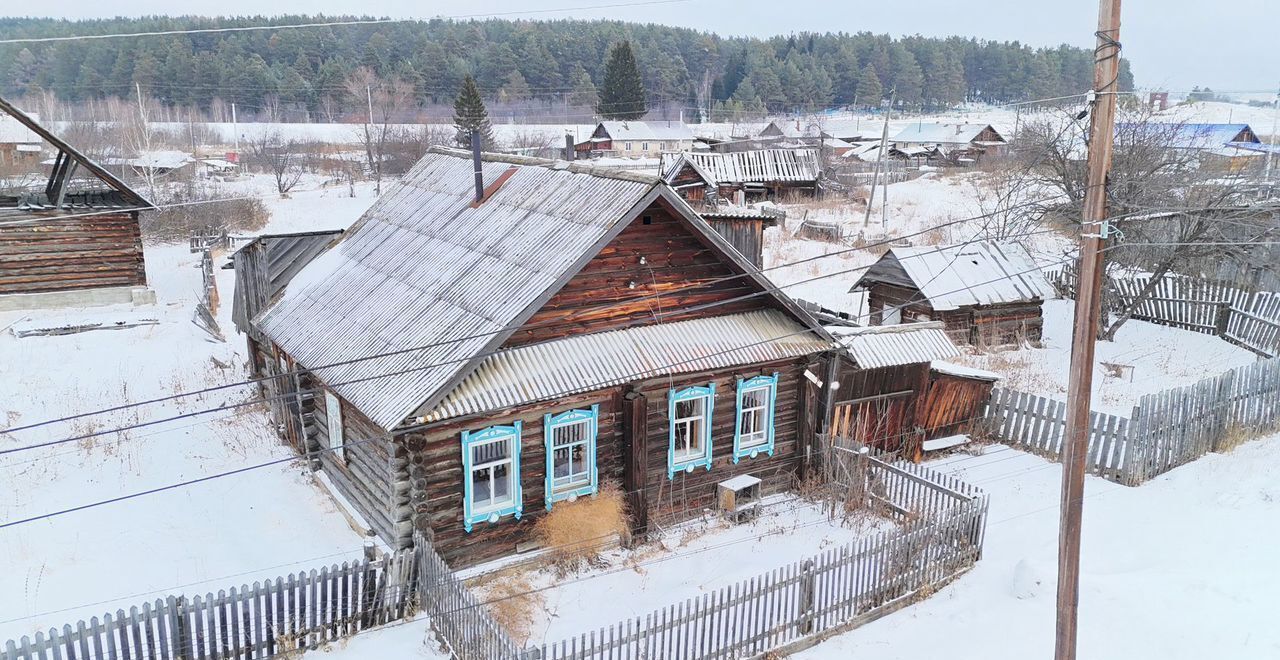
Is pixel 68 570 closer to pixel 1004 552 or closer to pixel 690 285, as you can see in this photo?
pixel 690 285

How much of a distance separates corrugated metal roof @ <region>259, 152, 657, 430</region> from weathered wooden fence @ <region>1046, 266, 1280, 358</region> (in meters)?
18.5

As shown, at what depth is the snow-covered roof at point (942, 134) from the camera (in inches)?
3369

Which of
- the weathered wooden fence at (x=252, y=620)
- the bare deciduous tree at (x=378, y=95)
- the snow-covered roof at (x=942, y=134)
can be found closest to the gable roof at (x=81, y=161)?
the weathered wooden fence at (x=252, y=620)

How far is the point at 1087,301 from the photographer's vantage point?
8398 millimetres

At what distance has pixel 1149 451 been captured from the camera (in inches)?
597

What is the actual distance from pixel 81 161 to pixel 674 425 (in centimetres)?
1762

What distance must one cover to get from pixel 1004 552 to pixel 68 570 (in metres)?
13.8

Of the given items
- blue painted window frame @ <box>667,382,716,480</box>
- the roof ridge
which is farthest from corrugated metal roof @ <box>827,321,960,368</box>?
the roof ridge

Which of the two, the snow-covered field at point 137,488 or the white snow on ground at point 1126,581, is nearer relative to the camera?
the white snow on ground at point 1126,581

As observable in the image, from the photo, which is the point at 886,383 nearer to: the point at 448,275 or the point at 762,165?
the point at 448,275

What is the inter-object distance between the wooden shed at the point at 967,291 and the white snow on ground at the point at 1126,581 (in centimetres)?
800

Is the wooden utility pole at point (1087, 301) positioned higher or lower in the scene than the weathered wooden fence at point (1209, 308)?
higher

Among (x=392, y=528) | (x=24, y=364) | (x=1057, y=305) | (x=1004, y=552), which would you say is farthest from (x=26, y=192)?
(x=1057, y=305)

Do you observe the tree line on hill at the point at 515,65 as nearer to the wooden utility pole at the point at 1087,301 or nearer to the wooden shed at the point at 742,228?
the wooden shed at the point at 742,228
